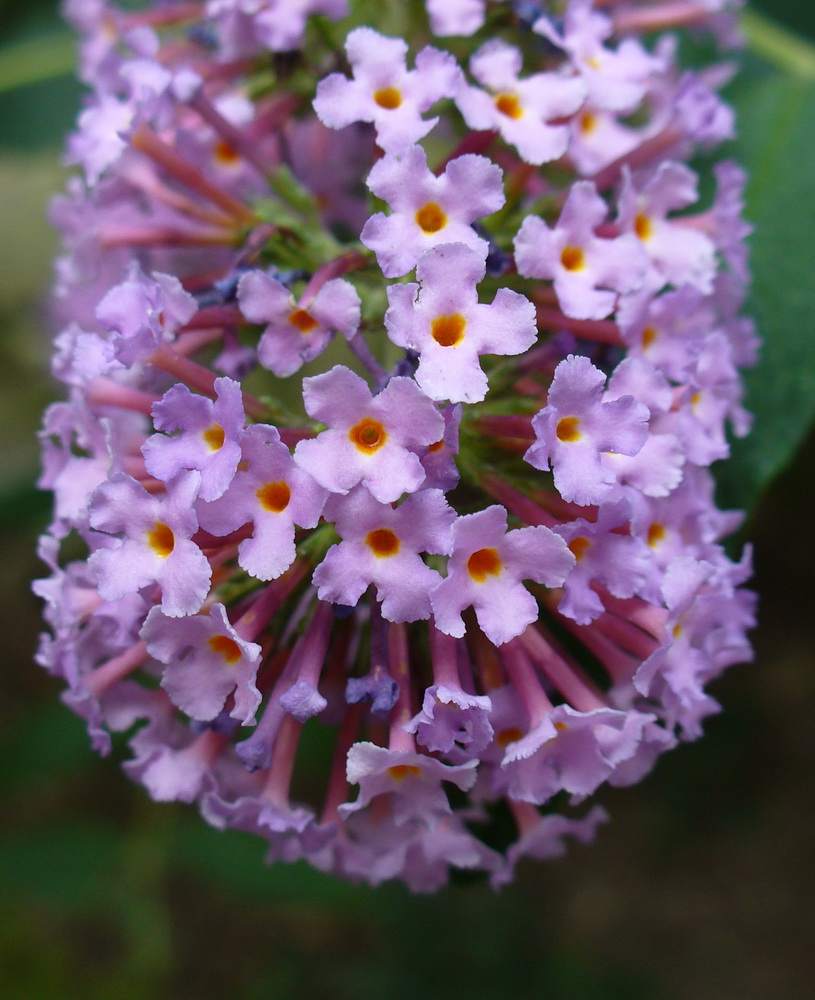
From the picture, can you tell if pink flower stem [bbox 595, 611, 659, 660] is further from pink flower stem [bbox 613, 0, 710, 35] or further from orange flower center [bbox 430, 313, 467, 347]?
pink flower stem [bbox 613, 0, 710, 35]

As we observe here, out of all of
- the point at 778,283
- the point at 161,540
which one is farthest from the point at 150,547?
the point at 778,283

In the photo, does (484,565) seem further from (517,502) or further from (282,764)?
(282,764)

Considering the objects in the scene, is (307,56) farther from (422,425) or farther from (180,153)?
(422,425)

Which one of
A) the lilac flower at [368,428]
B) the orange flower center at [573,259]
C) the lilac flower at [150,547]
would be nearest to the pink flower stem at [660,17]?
the orange flower center at [573,259]

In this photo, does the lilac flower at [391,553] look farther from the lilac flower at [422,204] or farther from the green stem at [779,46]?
the green stem at [779,46]

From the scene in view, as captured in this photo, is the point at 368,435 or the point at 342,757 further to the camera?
the point at 342,757

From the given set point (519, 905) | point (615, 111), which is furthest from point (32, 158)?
point (519, 905)
